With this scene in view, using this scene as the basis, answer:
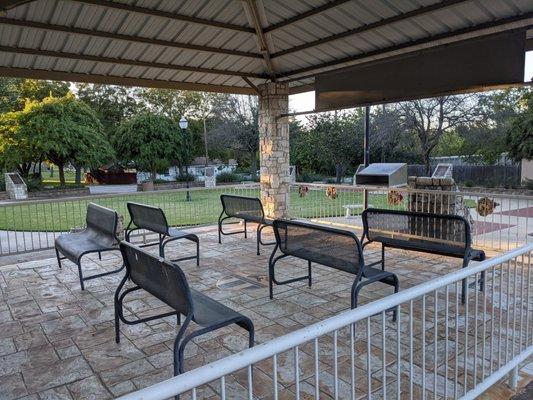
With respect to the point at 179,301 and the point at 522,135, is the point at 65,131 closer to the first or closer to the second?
the point at 179,301

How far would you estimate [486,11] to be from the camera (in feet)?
15.2

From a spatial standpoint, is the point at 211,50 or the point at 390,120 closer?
the point at 211,50

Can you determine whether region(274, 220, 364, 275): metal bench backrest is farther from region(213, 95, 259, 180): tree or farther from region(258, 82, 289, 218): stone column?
region(213, 95, 259, 180): tree

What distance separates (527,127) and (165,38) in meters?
16.1

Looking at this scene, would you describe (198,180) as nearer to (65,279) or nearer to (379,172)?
(379,172)

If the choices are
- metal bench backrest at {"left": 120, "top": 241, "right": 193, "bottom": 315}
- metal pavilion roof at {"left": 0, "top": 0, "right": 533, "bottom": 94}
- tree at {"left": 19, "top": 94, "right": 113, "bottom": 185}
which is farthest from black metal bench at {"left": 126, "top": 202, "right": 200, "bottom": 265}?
tree at {"left": 19, "top": 94, "right": 113, "bottom": 185}

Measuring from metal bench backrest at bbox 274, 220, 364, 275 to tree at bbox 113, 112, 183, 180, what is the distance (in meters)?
21.6

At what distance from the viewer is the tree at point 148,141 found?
24531 millimetres

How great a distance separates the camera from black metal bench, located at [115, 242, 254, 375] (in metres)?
2.41

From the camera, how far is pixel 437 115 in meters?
17.2

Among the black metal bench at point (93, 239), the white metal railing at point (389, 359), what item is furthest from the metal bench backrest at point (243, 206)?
the white metal railing at point (389, 359)

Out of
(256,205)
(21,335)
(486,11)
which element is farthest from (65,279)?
(486,11)

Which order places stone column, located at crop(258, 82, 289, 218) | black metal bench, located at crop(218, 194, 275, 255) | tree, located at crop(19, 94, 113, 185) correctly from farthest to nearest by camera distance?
tree, located at crop(19, 94, 113, 185) < stone column, located at crop(258, 82, 289, 218) < black metal bench, located at crop(218, 194, 275, 255)

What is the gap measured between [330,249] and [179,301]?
1552 millimetres
